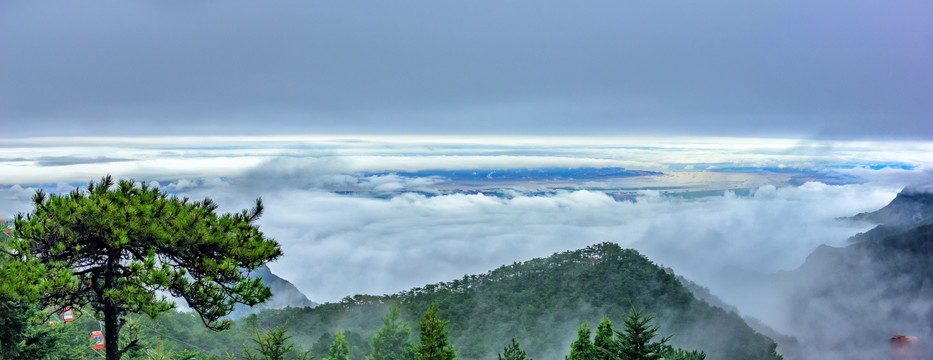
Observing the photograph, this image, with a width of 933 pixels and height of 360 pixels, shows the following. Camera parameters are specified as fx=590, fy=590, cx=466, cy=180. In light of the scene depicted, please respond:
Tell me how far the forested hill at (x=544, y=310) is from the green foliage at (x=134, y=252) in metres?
33.2

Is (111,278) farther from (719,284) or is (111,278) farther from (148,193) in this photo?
(719,284)

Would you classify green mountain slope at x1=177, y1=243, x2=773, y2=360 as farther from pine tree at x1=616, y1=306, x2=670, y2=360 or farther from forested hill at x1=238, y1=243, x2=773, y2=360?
pine tree at x1=616, y1=306, x2=670, y2=360

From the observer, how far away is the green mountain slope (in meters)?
47.8

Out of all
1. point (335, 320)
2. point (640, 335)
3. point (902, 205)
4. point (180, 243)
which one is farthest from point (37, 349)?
point (902, 205)

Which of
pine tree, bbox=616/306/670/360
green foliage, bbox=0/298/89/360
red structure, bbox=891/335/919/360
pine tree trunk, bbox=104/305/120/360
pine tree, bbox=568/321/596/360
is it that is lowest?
red structure, bbox=891/335/919/360

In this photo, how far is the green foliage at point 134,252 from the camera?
9.56m

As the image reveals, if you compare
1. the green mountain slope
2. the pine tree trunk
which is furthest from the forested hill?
the pine tree trunk

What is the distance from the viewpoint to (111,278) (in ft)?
33.5

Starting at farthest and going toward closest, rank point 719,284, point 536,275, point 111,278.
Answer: point 719,284, point 536,275, point 111,278

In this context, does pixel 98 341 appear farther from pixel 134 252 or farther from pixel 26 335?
pixel 134 252

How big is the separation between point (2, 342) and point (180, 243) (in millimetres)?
6178

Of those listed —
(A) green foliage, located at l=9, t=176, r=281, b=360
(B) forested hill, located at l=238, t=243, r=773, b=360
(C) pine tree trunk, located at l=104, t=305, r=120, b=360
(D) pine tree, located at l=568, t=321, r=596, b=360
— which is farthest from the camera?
(B) forested hill, located at l=238, t=243, r=773, b=360

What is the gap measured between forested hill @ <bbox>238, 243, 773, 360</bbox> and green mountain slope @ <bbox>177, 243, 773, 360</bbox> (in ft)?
0.27

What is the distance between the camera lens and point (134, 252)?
10281 millimetres
